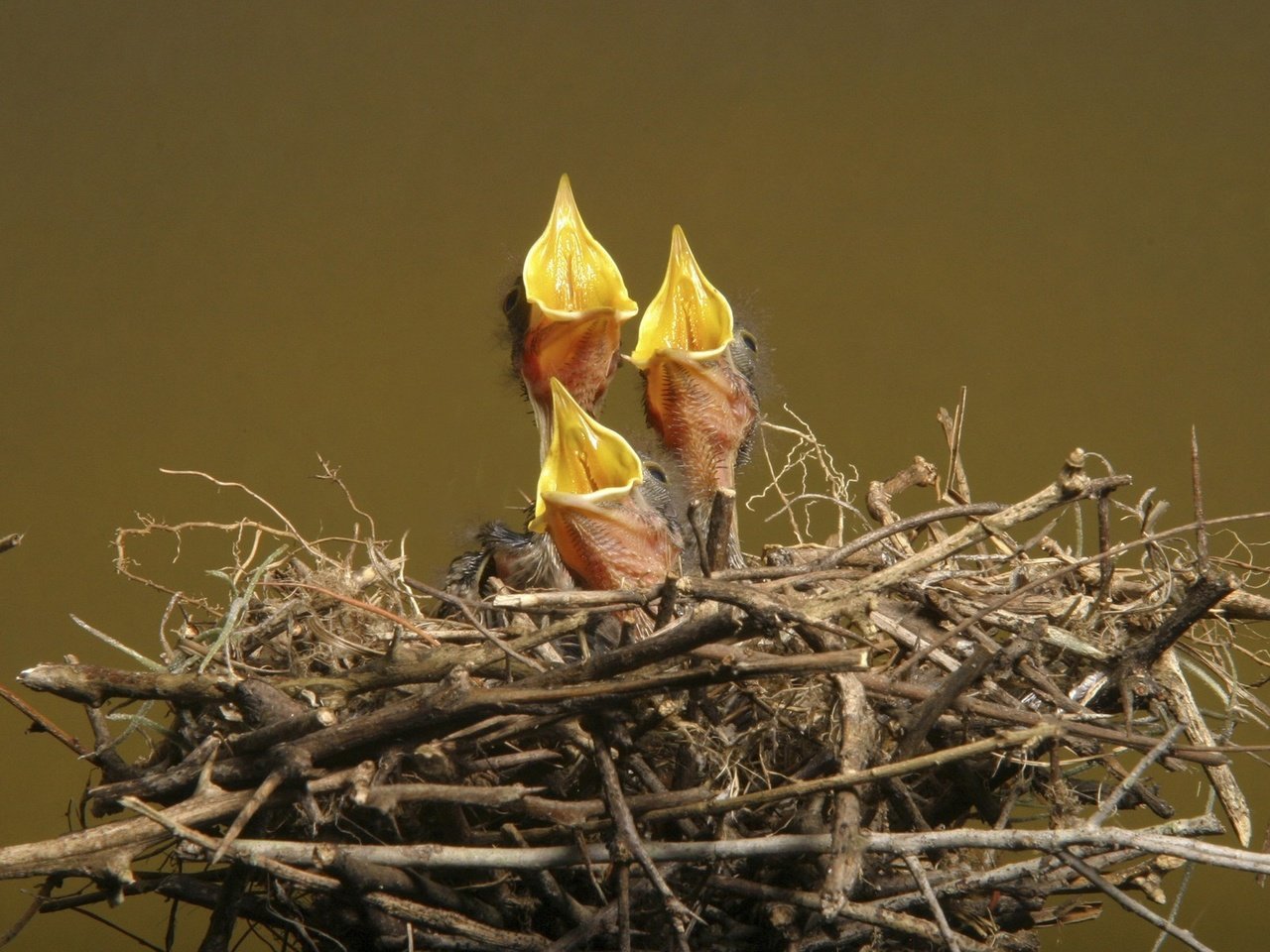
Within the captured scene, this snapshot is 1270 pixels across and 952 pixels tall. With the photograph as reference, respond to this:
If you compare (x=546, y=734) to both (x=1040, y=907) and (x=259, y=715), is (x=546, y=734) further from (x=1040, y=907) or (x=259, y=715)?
(x=1040, y=907)

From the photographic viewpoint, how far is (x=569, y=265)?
39.0 inches

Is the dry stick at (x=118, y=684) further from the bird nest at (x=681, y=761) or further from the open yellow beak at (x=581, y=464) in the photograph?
the open yellow beak at (x=581, y=464)

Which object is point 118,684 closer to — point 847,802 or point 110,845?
point 110,845

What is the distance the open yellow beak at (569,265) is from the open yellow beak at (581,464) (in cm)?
14

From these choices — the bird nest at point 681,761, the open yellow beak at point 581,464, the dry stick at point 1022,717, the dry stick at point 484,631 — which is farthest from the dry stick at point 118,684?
the dry stick at point 1022,717

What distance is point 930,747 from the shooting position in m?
0.74

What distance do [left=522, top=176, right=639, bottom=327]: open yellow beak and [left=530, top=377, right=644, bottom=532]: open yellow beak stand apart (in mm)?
137

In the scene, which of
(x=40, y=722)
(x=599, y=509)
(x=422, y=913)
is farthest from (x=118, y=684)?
(x=599, y=509)

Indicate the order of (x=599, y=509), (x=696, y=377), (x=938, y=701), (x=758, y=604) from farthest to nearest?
(x=696, y=377), (x=599, y=509), (x=938, y=701), (x=758, y=604)

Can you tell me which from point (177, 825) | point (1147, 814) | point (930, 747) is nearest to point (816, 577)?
point (930, 747)

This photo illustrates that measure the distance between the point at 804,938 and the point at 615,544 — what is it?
295 mm

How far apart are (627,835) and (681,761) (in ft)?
0.37

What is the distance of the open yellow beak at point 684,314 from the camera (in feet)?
3.30

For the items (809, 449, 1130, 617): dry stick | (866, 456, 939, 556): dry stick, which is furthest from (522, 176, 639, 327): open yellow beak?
(809, 449, 1130, 617): dry stick
